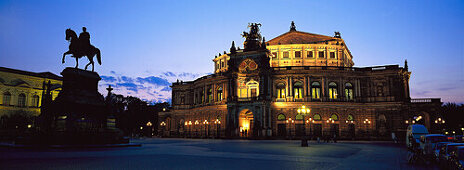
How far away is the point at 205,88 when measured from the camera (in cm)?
6450

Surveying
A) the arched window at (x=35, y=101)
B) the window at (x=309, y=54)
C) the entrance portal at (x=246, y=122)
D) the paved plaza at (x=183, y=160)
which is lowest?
the paved plaza at (x=183, y=160)

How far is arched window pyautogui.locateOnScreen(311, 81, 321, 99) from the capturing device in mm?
55062

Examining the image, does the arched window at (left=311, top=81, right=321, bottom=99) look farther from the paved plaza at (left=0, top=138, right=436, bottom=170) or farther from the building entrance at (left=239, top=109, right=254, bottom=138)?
the paved plaza at (left=0, top=138, right=436, bottom=170)

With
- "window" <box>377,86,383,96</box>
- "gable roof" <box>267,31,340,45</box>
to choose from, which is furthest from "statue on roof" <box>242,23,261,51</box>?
"window" <box>377,86,383,96</box>

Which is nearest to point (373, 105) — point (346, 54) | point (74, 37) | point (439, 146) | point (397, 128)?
point (397, 128)

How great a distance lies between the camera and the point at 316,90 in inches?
2178

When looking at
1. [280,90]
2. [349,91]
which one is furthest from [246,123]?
[349,91]

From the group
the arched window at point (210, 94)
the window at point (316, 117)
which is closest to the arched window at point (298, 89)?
the window at point (316, 117)

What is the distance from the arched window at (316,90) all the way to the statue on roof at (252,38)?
12.4 m

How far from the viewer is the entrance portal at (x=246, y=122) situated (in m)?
56.2

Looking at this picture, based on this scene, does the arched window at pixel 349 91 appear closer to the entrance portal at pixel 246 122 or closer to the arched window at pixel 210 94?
the entrance portal at pixel 246 122

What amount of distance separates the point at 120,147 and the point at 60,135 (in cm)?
407

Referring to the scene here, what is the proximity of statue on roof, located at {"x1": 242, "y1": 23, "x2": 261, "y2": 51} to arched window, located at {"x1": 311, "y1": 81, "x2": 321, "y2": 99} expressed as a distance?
1238 centimetres

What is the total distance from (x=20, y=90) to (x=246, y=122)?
2001 inches
